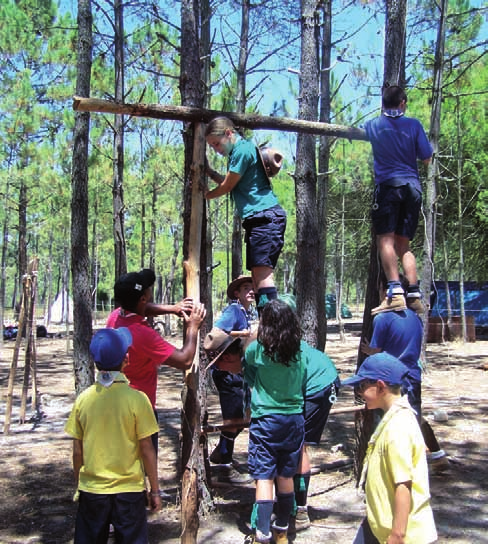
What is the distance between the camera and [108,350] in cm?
289

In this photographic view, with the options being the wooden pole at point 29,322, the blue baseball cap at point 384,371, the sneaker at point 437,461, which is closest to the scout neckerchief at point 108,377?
the blue baseball cap at point 384,371

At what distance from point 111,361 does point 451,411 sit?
6164mm

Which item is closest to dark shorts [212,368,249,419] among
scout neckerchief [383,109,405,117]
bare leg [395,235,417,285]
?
bare leg [395,235,417,285]

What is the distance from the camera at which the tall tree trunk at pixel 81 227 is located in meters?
7.60

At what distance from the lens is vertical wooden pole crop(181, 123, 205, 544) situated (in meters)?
3.68

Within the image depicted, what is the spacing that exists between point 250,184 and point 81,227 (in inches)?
174

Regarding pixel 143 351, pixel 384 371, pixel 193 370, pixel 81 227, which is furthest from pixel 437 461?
pixel 81 227

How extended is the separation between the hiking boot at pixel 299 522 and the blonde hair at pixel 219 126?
2.71 metres

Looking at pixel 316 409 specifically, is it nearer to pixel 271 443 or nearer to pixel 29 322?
pixel 271 443

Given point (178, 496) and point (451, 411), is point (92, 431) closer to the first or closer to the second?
point (178, 496)

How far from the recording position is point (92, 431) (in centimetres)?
285

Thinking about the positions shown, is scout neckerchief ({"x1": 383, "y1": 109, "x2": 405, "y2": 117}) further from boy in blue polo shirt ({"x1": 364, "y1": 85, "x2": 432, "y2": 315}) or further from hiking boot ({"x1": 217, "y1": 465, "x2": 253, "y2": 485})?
hiking boot ({"x1": 217, "y1": 465, "x2": 253, "y2": 485})

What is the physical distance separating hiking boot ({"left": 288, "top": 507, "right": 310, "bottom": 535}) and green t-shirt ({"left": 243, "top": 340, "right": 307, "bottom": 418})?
98cm

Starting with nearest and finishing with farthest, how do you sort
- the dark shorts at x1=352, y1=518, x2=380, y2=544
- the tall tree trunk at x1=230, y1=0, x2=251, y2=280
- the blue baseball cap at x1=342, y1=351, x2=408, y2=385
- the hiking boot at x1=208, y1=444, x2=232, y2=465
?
the blue baseball cap at x1=342, y1=351, x2=408, y2=385
the dark shorts at x1=352, y1=518, x2=380, y2=544
the hiking boot at x1=208, y1=444, x2=232, y2=465
the tall tree trunk at x1=230, y1=0, x2=251, y2=280
